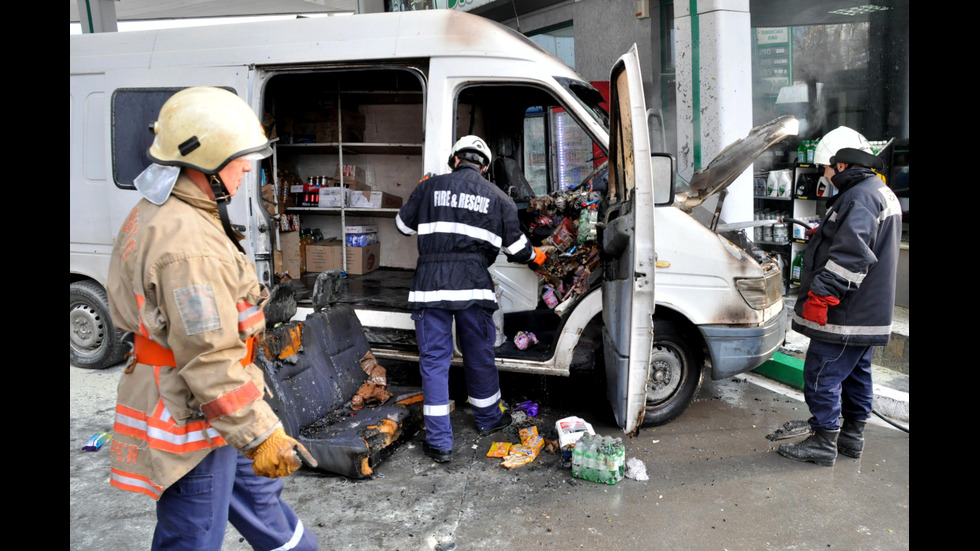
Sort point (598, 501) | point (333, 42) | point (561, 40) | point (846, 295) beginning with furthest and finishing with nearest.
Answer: point (561, 40) < point (333, 42) < point (846, 295) < point (598, 501)

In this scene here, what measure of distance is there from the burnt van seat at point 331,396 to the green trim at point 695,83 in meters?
3.83

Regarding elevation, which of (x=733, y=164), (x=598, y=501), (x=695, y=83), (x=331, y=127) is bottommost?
(x=598, y=501)

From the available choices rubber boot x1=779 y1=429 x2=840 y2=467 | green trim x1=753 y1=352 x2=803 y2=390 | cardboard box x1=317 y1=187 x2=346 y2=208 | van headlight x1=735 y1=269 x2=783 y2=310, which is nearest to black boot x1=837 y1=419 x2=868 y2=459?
rubber boot x1=779 y1=429 x2=840 y2=467

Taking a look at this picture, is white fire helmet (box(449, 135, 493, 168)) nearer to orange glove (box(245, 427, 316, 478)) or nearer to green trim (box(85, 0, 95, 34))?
orange glove (box(245, 427, 316, 478))

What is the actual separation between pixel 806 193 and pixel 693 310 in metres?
4.29

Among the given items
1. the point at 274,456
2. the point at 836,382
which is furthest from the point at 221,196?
the point at 836,382

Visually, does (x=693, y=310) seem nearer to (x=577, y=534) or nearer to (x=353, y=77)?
(x=577, y=534)

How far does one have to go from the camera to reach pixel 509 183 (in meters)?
5.62

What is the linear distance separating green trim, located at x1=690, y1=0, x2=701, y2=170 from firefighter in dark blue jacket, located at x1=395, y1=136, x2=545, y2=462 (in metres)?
3.07

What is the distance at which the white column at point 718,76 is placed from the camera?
6195 millimetres

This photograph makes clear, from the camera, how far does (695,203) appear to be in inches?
169

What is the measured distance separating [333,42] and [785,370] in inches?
170

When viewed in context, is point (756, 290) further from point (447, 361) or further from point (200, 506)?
point (200, 506)

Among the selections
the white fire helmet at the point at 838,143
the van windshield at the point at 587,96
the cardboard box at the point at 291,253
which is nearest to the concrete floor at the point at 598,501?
the white fire helmet at the point at 838,143
